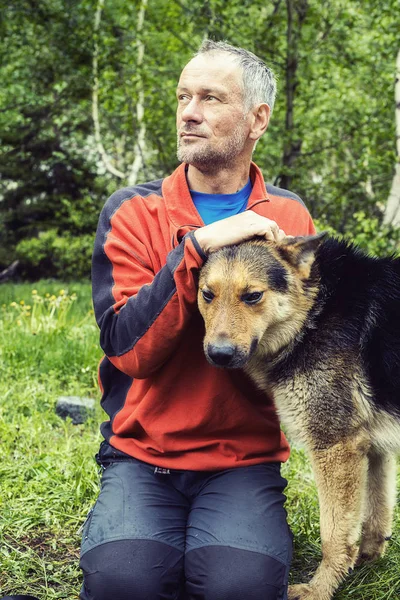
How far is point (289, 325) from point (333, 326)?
0.22 metres

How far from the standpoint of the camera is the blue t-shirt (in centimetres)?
313

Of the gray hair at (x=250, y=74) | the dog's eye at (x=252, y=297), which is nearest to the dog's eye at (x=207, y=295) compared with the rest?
the dog's eye at (x=252, y=297)

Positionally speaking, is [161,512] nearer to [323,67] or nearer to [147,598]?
[147,598]

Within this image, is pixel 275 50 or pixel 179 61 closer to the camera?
pixel 275 50

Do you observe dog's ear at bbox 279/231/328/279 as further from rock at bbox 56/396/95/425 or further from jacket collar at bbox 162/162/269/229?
rock at bbox 56/396/95/425

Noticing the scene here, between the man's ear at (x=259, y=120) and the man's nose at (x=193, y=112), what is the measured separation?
32cm

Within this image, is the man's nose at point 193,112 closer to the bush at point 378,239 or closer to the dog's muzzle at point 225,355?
the dog's muzzle at point 225,355

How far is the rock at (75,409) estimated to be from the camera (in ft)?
17.0

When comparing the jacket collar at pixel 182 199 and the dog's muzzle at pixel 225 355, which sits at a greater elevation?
the jacket collar at pixel 182 199

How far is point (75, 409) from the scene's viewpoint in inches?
205

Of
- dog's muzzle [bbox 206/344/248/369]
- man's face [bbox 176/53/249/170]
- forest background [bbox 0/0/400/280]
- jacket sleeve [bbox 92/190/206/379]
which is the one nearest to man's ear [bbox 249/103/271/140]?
man's face [bbox 176/53/249/170]

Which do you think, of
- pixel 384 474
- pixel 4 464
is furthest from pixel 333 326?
pixel 4 464

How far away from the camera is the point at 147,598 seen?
252cm

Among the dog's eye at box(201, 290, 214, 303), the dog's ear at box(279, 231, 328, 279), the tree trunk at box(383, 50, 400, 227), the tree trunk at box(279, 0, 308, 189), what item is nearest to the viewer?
the dog's eye at box(201, 290, 214, 303)
